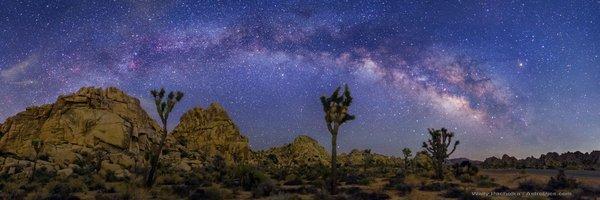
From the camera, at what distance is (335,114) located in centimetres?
2048

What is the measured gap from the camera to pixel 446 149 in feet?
106

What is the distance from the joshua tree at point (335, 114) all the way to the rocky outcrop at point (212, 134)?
1495 inches

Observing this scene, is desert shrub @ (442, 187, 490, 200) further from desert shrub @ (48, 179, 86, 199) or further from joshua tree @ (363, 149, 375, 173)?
joshua tree @ (363, 149, 375, 173)

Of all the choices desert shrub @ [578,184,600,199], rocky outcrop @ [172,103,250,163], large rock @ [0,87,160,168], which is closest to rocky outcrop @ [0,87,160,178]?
large rock @ [0,87,160,168]

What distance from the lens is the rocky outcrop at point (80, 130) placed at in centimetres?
4306

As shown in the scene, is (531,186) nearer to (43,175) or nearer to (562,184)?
(562,184)

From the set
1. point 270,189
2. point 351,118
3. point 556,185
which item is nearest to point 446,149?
point 556,185

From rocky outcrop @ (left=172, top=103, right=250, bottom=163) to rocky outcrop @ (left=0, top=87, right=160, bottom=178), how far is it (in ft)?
23.1

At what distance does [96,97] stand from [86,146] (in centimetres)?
874

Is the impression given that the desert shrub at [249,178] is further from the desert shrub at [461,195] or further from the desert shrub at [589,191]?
the desert shrub at [589,191]

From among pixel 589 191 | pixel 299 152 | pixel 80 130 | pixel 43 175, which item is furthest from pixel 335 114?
pixel 299 152

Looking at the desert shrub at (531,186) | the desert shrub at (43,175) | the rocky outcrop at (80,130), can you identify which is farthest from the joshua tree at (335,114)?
the rocky outcrop at (80,130)

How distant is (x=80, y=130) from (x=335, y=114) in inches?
1472

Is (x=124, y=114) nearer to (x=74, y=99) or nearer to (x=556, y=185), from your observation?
(x=74, y=99)
